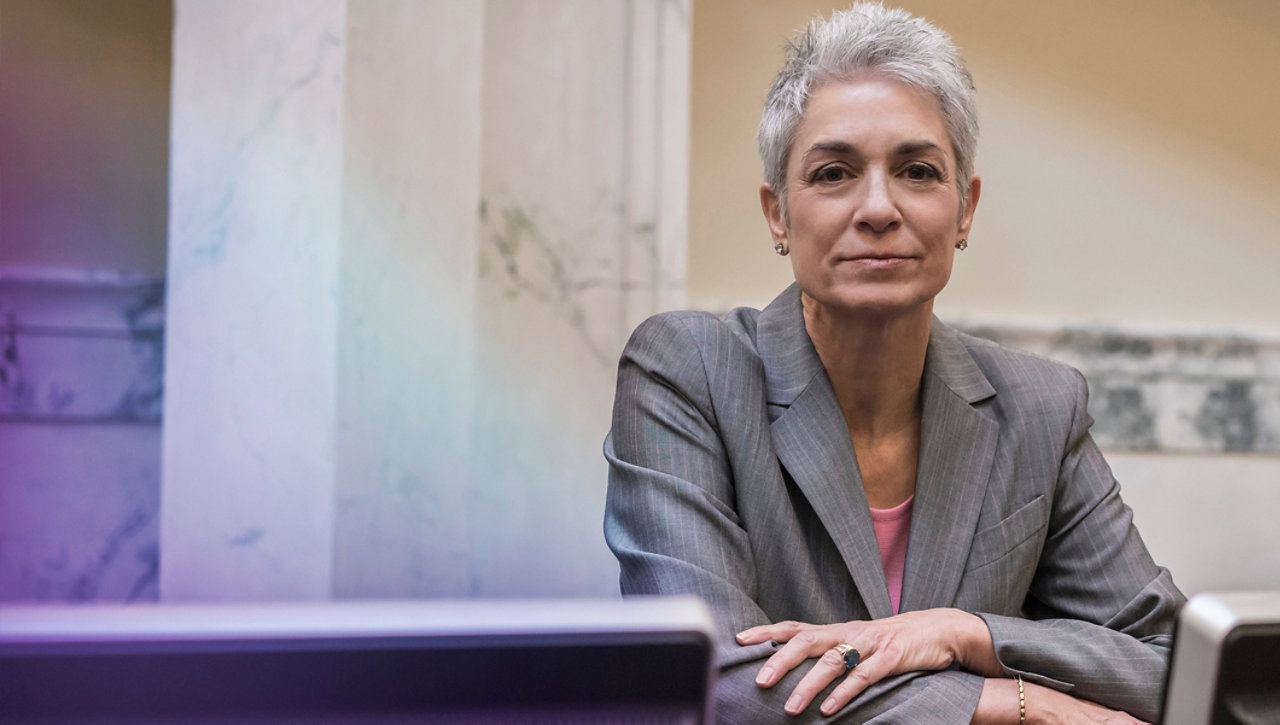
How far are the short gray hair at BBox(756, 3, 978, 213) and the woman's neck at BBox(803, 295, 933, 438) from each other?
0.20 m

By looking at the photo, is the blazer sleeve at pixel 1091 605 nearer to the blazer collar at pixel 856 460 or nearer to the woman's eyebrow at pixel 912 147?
the blazer collar at pixel 856 460

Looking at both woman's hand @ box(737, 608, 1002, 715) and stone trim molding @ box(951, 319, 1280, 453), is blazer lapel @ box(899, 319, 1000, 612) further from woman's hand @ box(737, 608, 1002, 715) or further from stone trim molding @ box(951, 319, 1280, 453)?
stone trim molding @ box(951, 319, 1280, 453)

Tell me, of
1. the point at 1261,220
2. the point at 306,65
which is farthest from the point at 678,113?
the point at 1261,220

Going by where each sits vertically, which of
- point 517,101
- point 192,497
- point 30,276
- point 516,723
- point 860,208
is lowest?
point 192,497

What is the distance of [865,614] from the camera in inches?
54.2

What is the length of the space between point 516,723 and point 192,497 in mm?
1780

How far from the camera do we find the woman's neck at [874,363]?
59.5 inches

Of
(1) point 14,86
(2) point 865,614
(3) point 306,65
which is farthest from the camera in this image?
(1) point 14,86

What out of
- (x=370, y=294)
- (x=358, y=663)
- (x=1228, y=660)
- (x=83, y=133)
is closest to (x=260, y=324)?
(x=370, y=294)

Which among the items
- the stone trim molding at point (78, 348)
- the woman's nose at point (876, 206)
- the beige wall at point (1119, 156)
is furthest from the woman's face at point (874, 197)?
the stone trim molding at point (78, 348)

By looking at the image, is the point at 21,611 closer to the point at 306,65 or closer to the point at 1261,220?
the point at 306,65

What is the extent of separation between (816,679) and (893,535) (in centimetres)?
40

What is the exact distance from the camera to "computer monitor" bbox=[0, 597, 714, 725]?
383 millimetres

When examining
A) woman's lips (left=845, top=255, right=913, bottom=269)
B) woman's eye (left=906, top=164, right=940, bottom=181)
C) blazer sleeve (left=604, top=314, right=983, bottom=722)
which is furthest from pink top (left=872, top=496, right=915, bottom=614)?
woman's eye (left=906, top=164, right=940, bottom=181)
